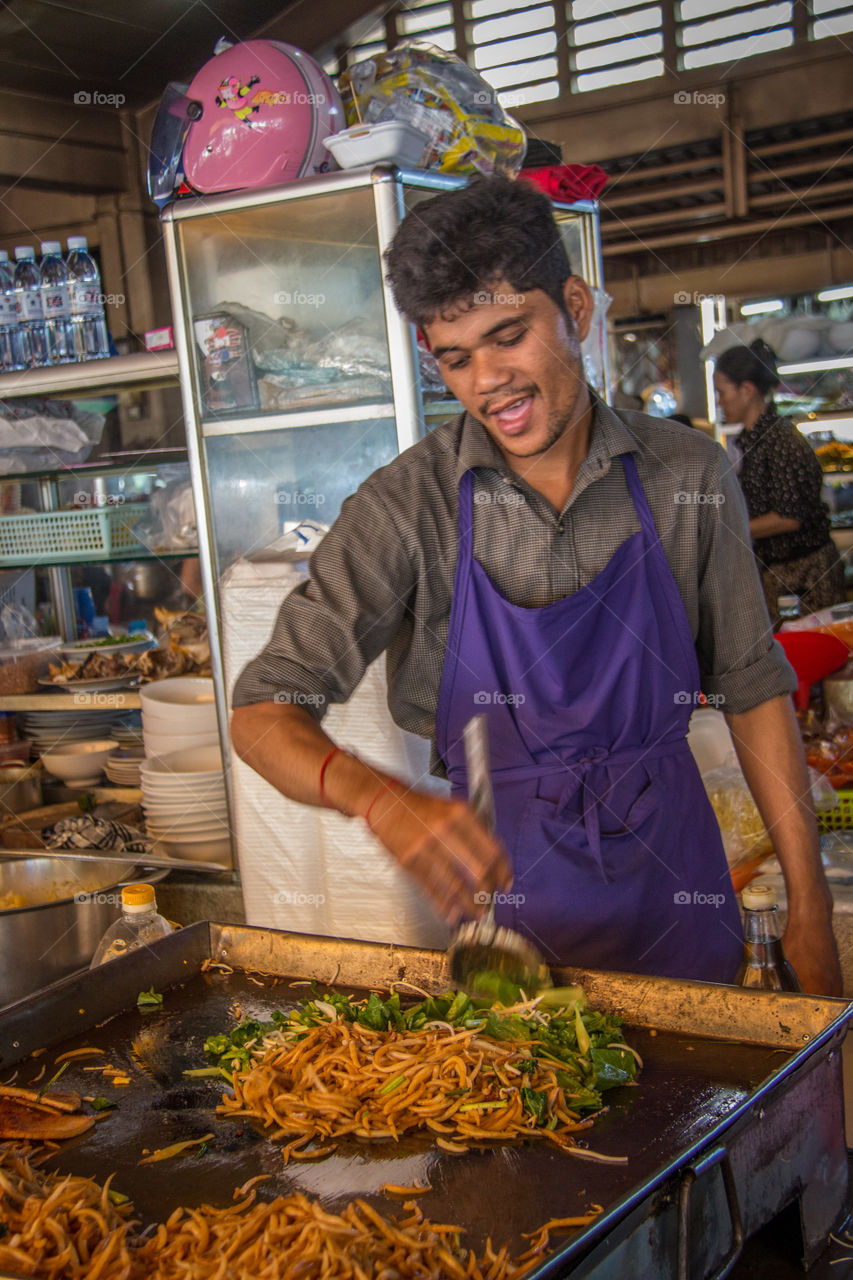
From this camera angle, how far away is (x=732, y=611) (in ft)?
6.07

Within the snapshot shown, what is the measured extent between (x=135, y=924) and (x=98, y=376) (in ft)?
6.31

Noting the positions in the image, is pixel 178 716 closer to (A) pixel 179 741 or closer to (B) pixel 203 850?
(A) pixel 179 741

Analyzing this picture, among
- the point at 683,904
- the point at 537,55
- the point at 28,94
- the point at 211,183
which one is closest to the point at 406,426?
the point at 211,183

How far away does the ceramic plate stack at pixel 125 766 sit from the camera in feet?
12.1

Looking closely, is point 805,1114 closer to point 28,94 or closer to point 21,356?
point 21,356

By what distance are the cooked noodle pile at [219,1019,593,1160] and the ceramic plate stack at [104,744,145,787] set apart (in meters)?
2.40

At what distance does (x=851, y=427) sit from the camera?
6758 mm

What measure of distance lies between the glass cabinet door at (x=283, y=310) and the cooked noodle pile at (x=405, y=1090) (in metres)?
1.93

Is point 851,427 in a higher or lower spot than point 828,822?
higher

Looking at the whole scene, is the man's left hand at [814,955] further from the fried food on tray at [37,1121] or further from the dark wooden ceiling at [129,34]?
the dark wooden ceiling at [129,34]

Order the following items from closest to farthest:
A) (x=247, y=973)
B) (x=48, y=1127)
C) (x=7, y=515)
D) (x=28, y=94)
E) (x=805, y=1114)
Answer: (x=805, y=1114) → (x=48, y=1127) → (x=247, y=973) → (x=7, y=515) → (x=28, y=94)

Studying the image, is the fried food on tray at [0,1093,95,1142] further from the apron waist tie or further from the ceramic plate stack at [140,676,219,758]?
the ceramic plate stack at [140,676,219,758]

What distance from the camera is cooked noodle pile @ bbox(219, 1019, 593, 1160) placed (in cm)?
123

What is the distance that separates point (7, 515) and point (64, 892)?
126 cm
